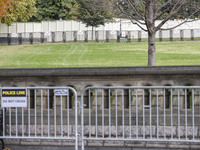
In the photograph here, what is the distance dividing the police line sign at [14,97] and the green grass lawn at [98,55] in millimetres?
19607

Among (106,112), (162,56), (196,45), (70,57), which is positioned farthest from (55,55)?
(106,112)

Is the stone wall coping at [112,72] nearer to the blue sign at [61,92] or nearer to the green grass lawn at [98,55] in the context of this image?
the blue sign at [61,92]

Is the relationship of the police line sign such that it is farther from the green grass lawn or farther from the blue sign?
the green grass lawn

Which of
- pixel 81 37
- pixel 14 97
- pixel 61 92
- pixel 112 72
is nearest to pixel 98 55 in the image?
pixel 81 37

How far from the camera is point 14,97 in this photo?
8.61 metres

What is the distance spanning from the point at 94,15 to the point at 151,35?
30.3 meters

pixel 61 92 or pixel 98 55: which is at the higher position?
pixel 98 55

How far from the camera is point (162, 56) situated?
33.0 meters

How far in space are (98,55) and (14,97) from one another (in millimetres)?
25511

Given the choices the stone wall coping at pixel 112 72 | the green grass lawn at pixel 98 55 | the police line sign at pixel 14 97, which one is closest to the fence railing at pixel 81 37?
the green grass lawn at pixel 98 55

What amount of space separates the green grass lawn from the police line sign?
64.3 feet

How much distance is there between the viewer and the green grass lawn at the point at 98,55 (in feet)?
96.9

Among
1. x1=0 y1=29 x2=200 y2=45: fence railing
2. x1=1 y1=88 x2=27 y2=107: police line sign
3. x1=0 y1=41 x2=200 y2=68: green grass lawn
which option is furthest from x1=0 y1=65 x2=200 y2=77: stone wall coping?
x1=0 y1=29 x2=200 y2=45: fence railing

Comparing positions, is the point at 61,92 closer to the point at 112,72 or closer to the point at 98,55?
the point at 112,72
